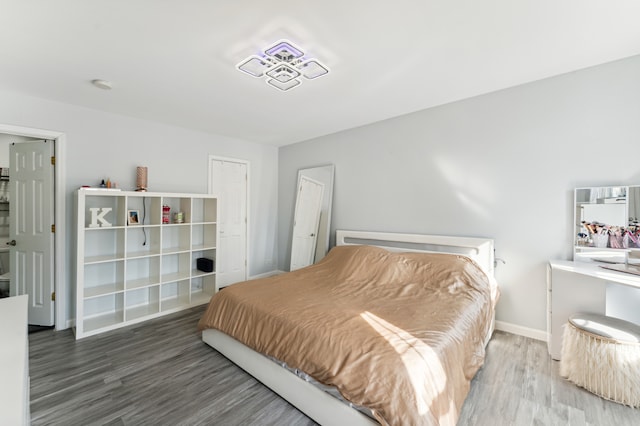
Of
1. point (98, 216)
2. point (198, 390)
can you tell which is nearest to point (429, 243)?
point (198, 390)

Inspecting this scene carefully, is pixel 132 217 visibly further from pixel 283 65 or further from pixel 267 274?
pixel 283 65

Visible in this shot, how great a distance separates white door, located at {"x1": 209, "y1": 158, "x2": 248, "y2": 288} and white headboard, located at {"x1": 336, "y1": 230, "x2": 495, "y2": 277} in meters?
1.74

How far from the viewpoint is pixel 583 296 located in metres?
2.24

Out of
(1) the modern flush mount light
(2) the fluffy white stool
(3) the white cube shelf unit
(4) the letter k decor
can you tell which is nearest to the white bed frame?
(2) the fluffy white stool

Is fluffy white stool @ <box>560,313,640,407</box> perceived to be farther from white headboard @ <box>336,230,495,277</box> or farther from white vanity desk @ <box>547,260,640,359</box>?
white headboard @ <box>336,230,495,277</box>

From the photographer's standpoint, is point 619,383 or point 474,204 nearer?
point 619,383

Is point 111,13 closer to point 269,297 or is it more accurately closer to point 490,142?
point 269,297

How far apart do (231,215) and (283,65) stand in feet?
9.51

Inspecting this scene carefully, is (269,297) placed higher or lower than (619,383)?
higher

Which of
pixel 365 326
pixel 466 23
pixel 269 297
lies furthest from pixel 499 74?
pixel 269 297

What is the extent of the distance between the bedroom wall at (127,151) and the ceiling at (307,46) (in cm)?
22

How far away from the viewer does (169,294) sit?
384 cm

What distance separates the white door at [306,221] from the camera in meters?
4.37

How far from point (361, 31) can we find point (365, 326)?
2.01 meters
